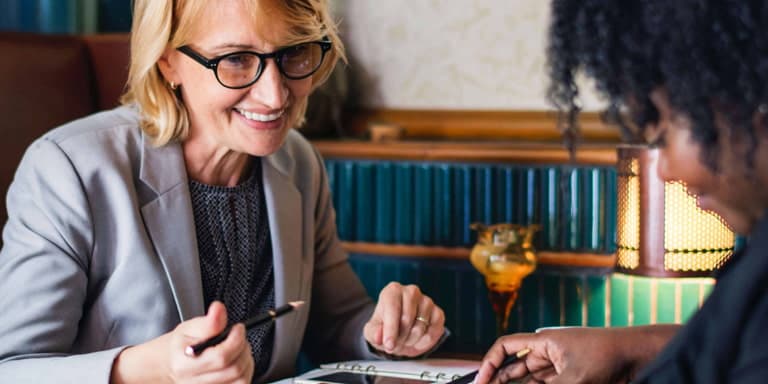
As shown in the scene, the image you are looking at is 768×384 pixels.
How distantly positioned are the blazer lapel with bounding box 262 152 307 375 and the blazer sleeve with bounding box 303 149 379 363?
113mm

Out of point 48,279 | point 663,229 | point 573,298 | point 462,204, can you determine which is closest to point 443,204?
point 462,204

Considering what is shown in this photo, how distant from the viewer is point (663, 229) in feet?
6.28

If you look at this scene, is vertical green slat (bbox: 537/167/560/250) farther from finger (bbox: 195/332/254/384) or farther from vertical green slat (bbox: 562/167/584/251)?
finger (bbox: 195/332/254/384)

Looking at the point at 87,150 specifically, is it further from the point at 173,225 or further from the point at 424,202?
the point at 424,202

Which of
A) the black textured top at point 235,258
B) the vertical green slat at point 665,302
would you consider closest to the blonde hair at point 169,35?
the black textured top at point 235,258

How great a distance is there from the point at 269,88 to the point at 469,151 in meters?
0.78

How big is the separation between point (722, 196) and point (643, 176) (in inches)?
41.8

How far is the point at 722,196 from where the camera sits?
888 mm

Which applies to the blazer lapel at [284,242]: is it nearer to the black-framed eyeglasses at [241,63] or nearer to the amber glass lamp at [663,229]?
the black-framed eyeglasses at [241,63]

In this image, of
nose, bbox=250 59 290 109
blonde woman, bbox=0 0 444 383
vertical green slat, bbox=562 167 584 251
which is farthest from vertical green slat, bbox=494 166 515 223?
nose, bbox=250 59 290 109

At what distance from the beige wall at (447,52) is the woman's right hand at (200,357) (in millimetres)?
1363

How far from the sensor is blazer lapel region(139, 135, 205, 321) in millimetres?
1674

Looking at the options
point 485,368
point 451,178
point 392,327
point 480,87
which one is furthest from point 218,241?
point 480,87

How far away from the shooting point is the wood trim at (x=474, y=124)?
8.20 ft
